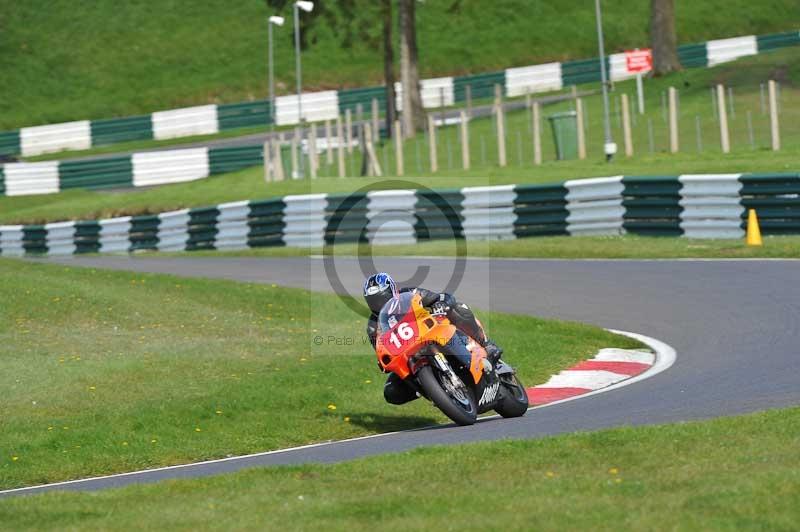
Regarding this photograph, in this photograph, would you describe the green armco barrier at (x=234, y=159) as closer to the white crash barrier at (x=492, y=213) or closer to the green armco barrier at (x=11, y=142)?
the green armco barrier at (x=11, y=142)

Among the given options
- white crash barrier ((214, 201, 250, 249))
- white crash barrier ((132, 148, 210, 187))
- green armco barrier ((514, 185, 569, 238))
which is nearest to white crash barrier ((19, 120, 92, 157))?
white crash barrier ((132, 148, 210, 187))

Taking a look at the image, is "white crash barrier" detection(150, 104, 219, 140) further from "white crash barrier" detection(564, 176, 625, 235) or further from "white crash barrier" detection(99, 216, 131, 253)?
"white crash barrier" detection(564, 176, 625, 235)

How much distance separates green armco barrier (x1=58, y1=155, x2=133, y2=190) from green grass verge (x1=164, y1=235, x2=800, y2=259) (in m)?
23.7

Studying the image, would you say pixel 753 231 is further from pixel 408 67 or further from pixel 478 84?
pixel 478 84

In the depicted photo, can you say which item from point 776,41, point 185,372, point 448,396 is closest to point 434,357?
point 448,396

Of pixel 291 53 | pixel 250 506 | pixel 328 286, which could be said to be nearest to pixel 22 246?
pixel 328 286

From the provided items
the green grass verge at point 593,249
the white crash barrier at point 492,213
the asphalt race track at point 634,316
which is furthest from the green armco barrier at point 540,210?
the asphalt race track at point 634,316

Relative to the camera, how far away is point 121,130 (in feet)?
193

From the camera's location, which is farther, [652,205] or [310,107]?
[310,107]

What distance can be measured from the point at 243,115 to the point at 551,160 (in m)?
25.0

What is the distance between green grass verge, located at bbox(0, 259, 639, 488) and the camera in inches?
432

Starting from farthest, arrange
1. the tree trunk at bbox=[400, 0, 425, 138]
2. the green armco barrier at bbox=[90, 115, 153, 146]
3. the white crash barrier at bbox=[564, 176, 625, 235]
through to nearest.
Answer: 1. the green armco barrier at bbox=[90, 115, 153, 146]
2. the tree trunk at bbox=[400, 0, 425, 138]
3. the white crash barrier at bbox=[564, 176, 625, 235]

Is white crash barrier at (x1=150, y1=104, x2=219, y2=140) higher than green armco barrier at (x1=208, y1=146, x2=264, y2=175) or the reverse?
higher

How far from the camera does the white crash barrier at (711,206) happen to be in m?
22.0
